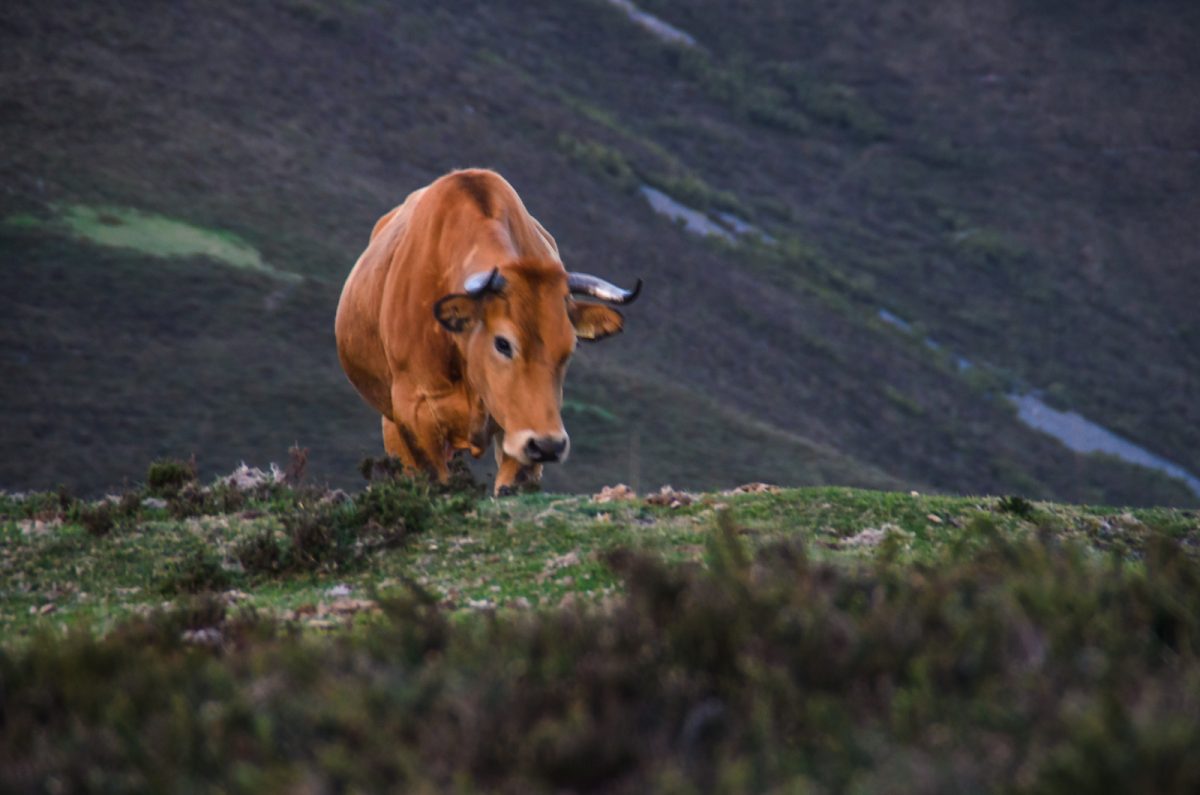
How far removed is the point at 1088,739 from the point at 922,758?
1.33ft

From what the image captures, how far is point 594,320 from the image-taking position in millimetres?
11219

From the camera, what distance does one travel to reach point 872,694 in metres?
4.34

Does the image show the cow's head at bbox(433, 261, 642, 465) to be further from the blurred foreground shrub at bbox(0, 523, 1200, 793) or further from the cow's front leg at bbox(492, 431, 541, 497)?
the blurred foreground shrub at bbox(0, 523, 1200, 793)

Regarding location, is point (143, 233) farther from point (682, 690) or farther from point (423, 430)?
point (682, 690)

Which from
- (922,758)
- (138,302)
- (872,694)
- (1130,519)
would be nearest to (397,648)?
(872,694)

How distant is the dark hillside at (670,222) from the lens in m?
44.5

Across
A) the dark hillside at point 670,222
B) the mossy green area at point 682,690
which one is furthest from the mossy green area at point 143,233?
the mossy green area at point 682,690

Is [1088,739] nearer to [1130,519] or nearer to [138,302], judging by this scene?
[1130,519]

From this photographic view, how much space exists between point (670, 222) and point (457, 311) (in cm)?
6031

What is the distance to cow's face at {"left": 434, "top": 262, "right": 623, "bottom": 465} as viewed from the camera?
10.1 metres

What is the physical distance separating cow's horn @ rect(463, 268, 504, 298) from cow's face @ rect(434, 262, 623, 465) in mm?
10

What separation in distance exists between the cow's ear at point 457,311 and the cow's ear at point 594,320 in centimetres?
90

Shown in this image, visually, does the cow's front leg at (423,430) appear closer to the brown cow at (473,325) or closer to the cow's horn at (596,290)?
the brown cow at (473,325)

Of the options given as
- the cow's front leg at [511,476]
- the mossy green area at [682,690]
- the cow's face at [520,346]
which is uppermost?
the mossy green area at [682,690]
